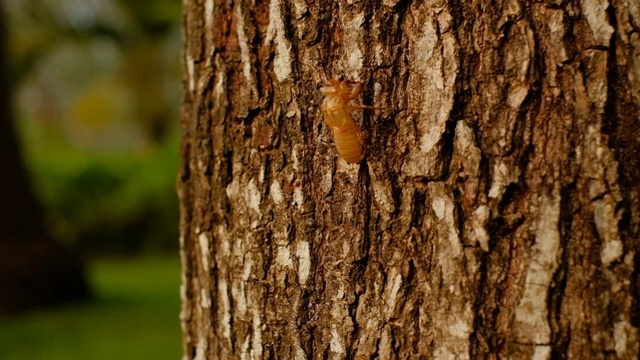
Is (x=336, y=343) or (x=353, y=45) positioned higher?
(x=353, y=45)

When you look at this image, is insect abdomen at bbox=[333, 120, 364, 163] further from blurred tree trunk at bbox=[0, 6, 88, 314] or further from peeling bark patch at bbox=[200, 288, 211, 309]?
blurred tree trunk at bbox=[0, 6, 88, 314]

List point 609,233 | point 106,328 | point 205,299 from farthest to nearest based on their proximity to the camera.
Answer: point 106,328
point 205,299
point 609,233

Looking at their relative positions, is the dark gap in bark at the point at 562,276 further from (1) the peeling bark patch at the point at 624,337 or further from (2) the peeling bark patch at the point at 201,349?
(2) the peeling bark patch at the point at 201,349

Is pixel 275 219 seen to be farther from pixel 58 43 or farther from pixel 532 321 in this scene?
pixel 58 43

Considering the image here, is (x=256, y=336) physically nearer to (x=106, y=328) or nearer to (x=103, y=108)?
(x=106, y=328)

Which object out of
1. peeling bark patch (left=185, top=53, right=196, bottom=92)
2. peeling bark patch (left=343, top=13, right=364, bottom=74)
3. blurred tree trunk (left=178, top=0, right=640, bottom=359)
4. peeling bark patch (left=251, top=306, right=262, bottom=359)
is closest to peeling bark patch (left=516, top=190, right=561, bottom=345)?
blurred tree trunk (left=178, top=0, right=640, bottom=359)

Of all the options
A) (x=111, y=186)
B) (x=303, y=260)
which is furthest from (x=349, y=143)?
(x=111, y=186)
